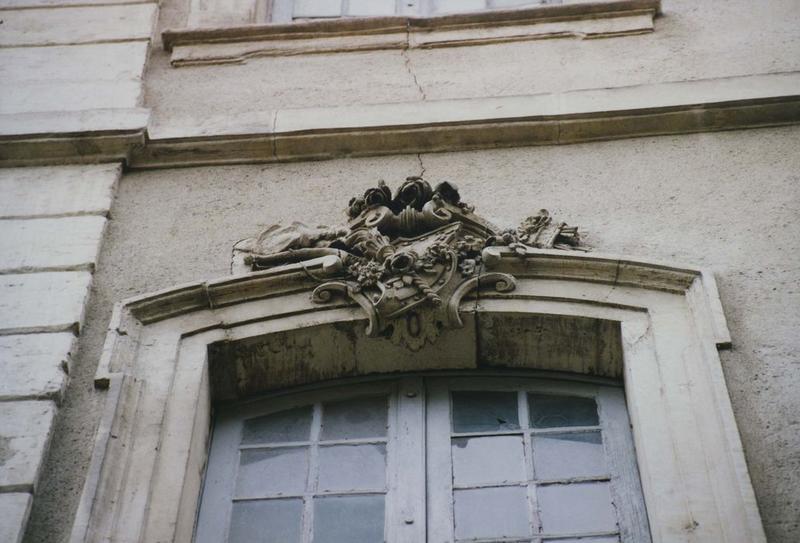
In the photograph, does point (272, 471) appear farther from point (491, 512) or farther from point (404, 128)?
point (404, 128)

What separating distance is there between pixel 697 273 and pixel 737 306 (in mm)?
200

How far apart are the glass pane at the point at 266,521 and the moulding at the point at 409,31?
2.68m

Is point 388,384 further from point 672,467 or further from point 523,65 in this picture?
point 523,65

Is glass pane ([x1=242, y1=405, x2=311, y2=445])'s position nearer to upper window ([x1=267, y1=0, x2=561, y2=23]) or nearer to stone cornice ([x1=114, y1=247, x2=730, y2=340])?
stone cornice ([x1=114, y1=247, x2=730, y2=340])

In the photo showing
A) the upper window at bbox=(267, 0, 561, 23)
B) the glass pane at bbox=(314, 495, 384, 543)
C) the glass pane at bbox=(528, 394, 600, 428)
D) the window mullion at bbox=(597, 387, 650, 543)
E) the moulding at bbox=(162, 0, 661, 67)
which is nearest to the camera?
the window mullion at bbox=(597, 387, 650, 543)

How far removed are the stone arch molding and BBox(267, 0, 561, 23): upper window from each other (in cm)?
213

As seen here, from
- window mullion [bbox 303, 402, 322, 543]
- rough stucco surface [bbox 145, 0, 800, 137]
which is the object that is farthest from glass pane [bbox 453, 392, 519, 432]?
rough stucco surface [bbox 145, 0, 800, 137]

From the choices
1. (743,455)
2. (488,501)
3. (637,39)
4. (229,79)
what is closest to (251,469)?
(488,501)

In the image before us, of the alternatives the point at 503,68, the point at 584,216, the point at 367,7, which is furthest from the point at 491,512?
the point at 367,7

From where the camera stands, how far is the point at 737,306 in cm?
454

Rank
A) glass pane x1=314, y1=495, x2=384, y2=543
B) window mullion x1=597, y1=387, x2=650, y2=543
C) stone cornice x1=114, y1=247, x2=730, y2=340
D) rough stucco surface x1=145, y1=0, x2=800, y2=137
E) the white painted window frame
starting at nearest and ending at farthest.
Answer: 1. the white painted window frame
2. window mullion x1=597, y1=387, x2=650, y2=543
3. glass pane x1=314, y1=495, x2=384, y2=543
4. stone cornice x1=114, y1=247, x2=730, y2=340
5. rough stucco surface x1=145, y1=0, x2=800, y2=137

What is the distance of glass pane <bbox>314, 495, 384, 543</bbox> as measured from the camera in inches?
166

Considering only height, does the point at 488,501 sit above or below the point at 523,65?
below

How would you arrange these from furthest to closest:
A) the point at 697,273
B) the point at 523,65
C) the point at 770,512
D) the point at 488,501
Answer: the point at 523,65 < the point at 697,273 < the point at 488,501 < the point at 770,512
